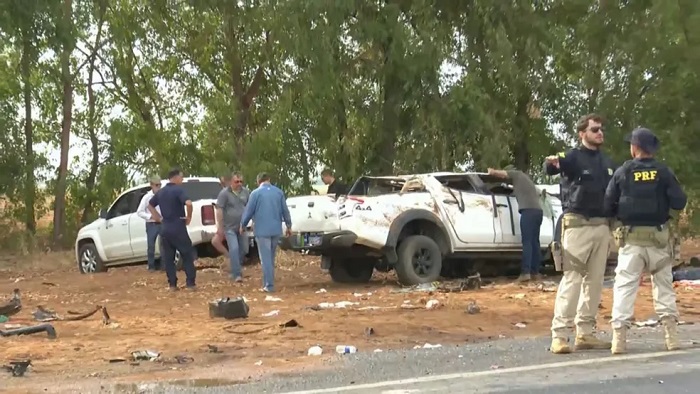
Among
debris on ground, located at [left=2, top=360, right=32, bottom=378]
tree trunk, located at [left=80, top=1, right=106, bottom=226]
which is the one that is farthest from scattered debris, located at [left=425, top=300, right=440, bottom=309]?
tree trunk, located at [left=80, top=1, right=106, bottom=226]

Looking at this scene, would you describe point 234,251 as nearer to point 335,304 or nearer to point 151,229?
point 151,229

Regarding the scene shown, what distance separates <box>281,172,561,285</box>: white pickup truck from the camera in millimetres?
13875

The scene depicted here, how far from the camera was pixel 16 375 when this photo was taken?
753 cm

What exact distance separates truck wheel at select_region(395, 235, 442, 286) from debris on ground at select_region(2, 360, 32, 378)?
22.9ft

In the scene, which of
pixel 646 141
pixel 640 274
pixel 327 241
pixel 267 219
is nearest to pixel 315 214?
pixel 327 241

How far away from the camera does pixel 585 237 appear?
8.15m

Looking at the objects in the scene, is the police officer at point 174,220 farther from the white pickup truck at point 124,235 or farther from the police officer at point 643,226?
the police officer at point 643,226

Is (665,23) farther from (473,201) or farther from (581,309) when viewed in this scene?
(581,309)

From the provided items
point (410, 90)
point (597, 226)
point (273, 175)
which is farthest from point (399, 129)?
point (597, 226)

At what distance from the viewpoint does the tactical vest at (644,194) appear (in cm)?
785

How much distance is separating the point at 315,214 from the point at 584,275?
6.43m

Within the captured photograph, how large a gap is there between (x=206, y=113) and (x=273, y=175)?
14.3ft

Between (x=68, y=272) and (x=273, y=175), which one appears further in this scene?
(x=273, y=175)

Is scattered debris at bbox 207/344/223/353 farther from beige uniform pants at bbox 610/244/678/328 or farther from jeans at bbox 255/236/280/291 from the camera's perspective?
jeans at bbox 255/236/280/291
